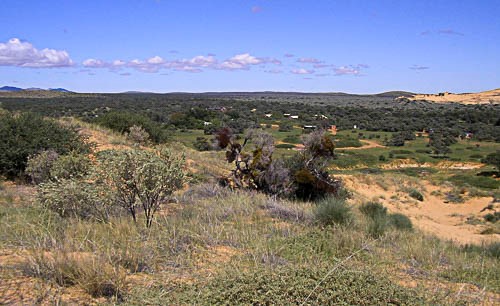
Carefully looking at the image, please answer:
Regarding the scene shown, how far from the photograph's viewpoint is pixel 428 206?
22359 mm

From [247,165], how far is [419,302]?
37.7 feet

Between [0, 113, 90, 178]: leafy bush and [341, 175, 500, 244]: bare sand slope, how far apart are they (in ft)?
38.0

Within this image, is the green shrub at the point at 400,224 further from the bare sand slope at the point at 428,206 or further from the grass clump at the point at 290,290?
the grass clump at the point at 290,290

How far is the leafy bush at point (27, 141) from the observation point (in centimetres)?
1296

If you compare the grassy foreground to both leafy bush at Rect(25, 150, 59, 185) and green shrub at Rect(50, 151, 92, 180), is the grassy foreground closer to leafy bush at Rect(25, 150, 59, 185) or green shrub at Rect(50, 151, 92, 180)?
green shrub at Rect(50, 151, 92, 180)

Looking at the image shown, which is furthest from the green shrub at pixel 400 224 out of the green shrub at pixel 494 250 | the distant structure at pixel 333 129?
the distant structure at pixel 333 129

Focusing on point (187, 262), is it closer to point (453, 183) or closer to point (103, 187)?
point (103, 187)

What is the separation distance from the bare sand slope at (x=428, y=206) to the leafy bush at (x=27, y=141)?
457 inches

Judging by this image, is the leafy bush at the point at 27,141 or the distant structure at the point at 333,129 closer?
the leafy bush at the point at 27,141

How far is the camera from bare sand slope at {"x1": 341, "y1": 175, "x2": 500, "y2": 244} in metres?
17.4

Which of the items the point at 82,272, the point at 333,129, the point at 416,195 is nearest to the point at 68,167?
the point at 82,272

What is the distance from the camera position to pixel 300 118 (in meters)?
70.5

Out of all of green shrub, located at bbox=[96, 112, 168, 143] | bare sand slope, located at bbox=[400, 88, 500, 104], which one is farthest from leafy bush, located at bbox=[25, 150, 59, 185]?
bare sand slope, located at bbox=[400, 88, 500, 104]

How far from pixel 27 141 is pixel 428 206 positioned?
18.7 metres
